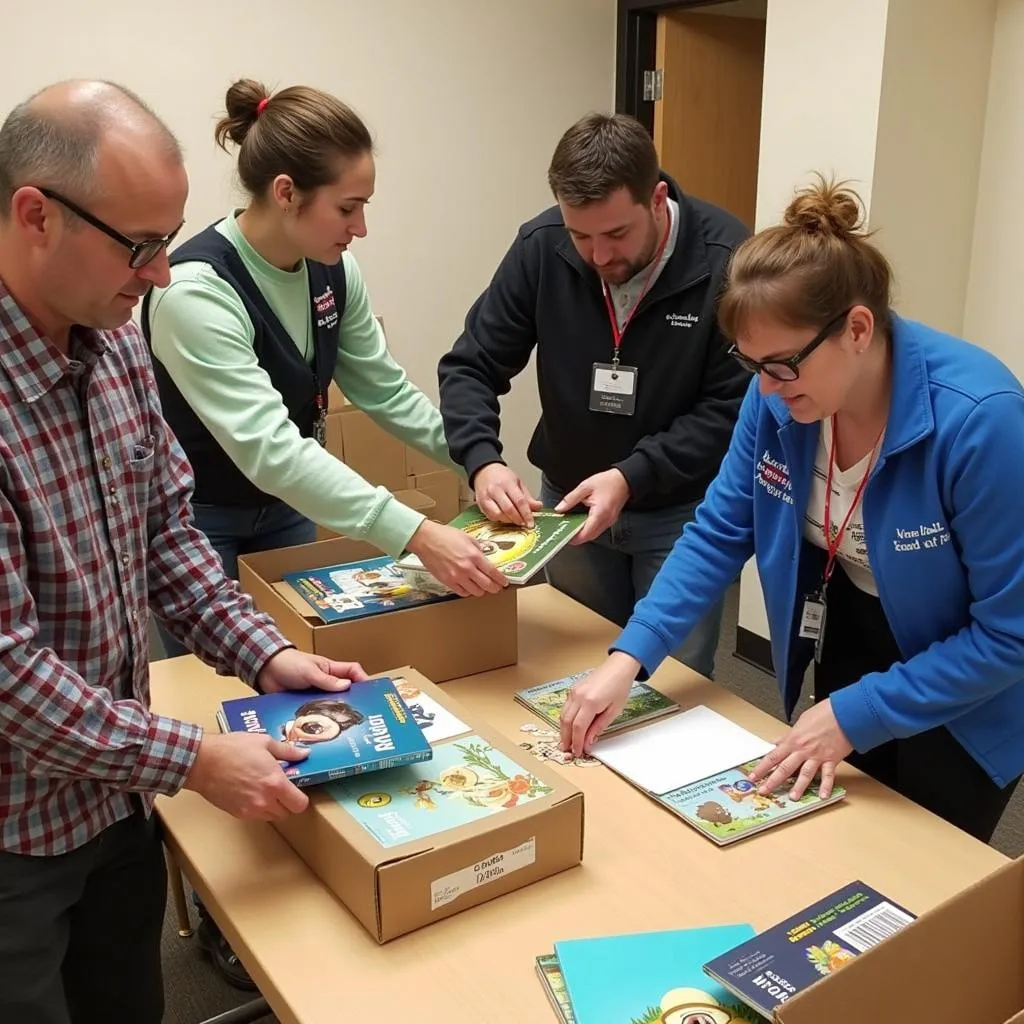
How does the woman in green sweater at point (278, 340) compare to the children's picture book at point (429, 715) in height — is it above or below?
above

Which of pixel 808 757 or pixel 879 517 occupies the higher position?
pixel 879 517

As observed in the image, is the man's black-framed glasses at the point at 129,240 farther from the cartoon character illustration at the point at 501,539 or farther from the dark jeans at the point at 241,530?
the dark jeans at the point at 241,530

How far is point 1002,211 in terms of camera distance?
2918mm

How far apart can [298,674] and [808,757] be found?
712 millimetres

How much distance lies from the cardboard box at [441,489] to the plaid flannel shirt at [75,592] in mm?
2573

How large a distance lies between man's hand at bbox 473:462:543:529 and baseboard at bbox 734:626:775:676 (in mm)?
1887

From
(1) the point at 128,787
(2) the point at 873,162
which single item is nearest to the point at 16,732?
(1) the point at 128,787

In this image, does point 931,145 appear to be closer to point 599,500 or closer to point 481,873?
point 599,500

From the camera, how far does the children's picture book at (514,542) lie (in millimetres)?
1664

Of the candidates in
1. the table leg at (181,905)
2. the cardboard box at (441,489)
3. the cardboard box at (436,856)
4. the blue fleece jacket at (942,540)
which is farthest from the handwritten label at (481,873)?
the cardboard box at (441,489)

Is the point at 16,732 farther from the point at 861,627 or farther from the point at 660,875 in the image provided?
the point at 861,627

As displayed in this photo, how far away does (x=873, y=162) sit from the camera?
8.89 feet

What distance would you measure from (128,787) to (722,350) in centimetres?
133

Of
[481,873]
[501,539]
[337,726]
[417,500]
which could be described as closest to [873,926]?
[481,873]
